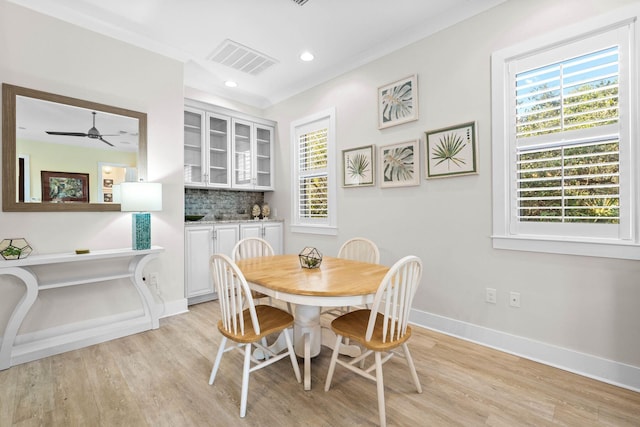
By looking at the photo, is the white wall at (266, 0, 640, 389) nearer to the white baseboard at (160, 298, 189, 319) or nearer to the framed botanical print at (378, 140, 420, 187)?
the framed botanical print at (378, 140, 420, 187)

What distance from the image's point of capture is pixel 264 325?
1854 millimetres

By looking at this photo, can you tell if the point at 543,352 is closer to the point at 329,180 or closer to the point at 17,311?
the point at 329,180

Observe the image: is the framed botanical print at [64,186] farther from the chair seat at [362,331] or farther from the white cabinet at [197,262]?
the chair seat at [362,331]

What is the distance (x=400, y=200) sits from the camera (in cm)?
307

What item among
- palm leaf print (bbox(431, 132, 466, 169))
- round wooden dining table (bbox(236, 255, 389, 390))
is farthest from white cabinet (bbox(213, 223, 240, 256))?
palm leaf print (bbox(431, 132, 466, 169))

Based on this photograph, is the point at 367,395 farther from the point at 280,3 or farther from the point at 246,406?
the point at 280,3

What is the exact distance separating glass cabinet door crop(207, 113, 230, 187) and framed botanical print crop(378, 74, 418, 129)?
2.13 m

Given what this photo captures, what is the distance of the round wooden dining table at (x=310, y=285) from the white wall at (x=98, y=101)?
1.35 m

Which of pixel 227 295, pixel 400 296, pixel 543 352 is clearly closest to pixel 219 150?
pixel 227 295

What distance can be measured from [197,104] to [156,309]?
2.47 metres

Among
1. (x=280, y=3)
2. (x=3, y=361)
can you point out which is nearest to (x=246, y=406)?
(x=3, y=361)

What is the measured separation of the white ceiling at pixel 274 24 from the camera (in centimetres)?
253

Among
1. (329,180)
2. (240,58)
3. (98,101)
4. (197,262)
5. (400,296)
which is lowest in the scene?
(197,262)

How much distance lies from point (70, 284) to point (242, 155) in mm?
2506
